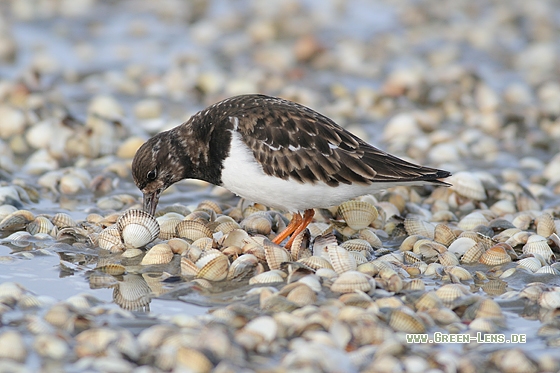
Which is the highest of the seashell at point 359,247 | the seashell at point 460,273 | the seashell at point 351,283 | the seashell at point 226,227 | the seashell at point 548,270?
the seashell at point 226,227

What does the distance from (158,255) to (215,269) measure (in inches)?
18.2

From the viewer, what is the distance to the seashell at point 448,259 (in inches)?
181

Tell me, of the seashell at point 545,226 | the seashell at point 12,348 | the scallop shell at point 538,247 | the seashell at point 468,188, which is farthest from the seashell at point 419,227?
the seashell at point 12,348

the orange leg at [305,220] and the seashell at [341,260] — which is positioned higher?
the orange leg at [305,220]

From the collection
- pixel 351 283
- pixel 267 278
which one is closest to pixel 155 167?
pixel 267 278

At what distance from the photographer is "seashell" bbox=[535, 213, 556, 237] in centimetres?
517

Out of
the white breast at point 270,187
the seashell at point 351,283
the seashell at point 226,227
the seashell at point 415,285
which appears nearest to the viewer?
the seashell at point 351,283

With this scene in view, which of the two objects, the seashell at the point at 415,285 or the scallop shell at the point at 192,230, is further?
the scallop shell at the point at 192,230

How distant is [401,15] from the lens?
40.8 feet

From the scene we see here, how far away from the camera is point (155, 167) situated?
501 cm

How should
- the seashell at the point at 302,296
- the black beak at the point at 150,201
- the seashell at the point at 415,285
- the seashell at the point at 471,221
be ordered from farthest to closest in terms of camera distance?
the seashell at the point at 471,221 → the black beak at the point at 150,201 → the seashell at the point at 415,285 → the seashell at the point at 302,296

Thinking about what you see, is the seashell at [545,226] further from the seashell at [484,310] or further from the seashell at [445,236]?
the seashell at [484,310]

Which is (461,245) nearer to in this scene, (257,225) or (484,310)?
(484,310)

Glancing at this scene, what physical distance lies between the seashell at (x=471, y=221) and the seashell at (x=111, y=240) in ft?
8.29
